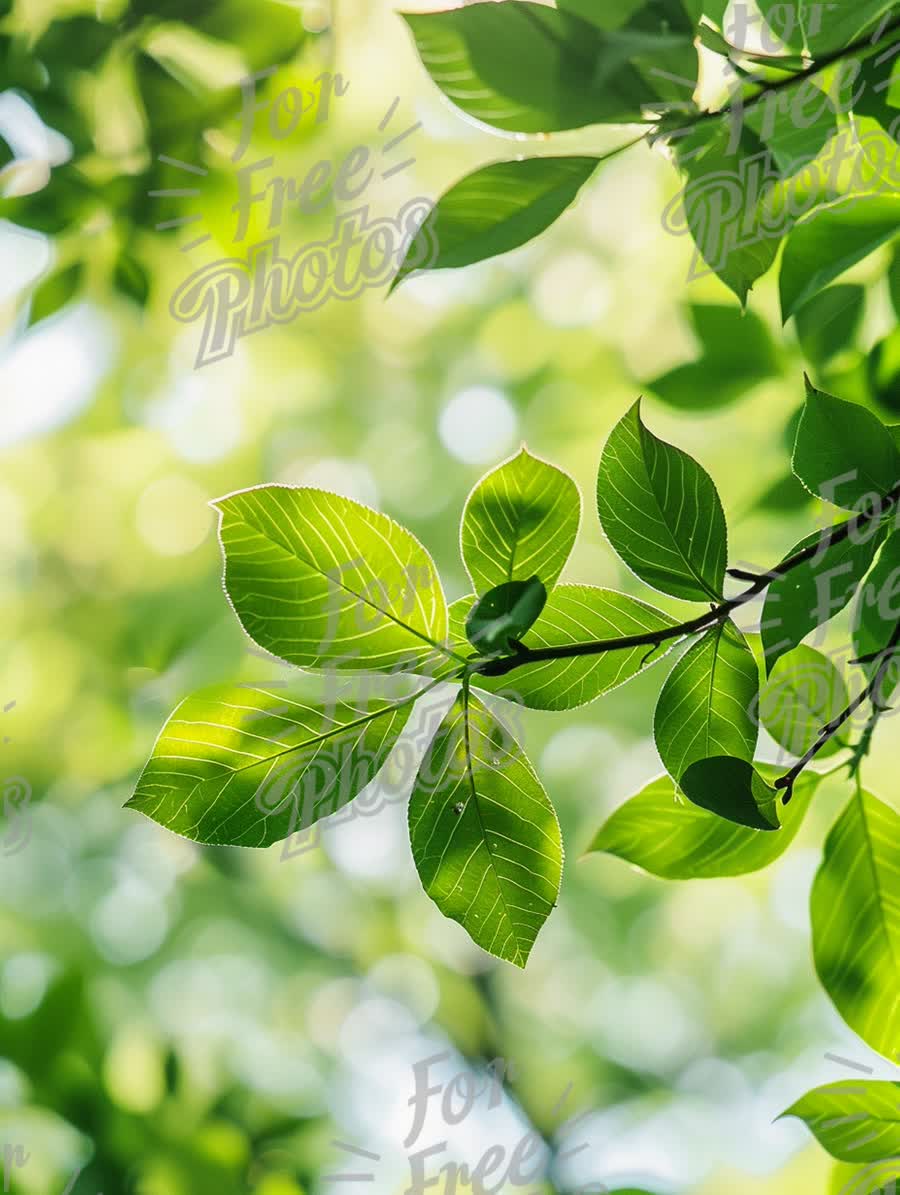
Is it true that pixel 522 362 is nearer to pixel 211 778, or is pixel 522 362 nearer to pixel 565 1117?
pixel 565 1117

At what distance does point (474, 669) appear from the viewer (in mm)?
234

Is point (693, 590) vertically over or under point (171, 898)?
over

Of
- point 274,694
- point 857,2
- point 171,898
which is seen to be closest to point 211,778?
point 274,694

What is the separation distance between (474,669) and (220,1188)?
0.88m

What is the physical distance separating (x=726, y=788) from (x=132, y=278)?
2.13ft

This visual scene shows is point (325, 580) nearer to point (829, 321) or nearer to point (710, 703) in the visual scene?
point (710, 703)

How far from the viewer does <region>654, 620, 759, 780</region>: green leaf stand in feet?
0.80

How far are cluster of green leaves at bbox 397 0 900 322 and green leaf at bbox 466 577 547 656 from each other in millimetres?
99

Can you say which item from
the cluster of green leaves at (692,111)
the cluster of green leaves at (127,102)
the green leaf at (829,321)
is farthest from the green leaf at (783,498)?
the cluster of green leaves at (127,102)

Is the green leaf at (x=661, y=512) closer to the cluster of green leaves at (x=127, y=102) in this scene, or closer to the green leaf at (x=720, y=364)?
the green leaf at (x=720, y=364)

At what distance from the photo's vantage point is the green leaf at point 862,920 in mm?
285

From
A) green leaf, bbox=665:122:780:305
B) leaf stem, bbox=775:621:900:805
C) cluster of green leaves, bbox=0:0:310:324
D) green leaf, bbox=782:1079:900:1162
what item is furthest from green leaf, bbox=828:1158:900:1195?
cluster of green leaves, bbox=0:0:310:324

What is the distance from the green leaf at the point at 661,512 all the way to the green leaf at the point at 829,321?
19 cm

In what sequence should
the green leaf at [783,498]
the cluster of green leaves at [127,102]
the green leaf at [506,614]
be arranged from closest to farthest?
1. the green leaf at [506,614]
2. the green leaf at [783,498]
3. the cluster of green leaves at [127,102]
